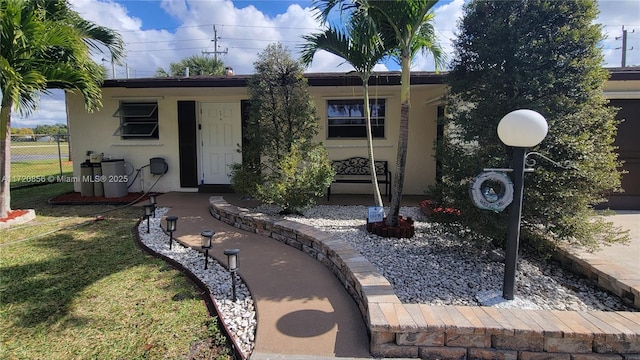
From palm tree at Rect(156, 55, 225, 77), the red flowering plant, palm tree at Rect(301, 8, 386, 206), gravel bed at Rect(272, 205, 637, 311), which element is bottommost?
gravel bed at Rect(272, 205, 637, 311)

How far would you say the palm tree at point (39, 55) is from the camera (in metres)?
4.56

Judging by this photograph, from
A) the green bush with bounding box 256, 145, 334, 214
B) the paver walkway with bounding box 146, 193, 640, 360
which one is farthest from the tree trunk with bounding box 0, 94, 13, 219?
the green bush with bounding box 256, 145, 334, 214

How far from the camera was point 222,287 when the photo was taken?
3080mm

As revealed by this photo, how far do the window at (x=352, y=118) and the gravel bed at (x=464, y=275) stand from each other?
3629 mm

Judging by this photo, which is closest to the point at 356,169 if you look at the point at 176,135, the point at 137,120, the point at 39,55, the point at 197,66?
the point at 176,135

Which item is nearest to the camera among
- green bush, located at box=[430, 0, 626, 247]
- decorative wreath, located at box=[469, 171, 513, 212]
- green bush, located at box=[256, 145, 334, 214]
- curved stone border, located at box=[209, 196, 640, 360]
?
curved stone border, located at box=[209, 196, 640, 360]

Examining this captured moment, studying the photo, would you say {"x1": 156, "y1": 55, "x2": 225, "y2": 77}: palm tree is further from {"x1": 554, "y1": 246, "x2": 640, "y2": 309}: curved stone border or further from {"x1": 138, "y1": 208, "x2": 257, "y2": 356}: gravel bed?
{"x1": 554, "y1": 246, "x2": 640, "y2": 309}: curved stone border

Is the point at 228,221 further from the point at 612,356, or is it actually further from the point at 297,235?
the point at 612,356

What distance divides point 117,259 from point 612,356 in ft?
14.8

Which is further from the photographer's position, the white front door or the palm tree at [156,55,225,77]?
the palm tree at [156,55,225,77]

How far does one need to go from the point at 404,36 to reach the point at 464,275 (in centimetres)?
280

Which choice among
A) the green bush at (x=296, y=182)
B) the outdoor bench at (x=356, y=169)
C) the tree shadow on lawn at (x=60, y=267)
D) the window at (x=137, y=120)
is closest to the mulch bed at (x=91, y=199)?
the window at (x=137, y=120)

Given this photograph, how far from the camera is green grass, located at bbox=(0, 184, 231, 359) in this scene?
2268mm

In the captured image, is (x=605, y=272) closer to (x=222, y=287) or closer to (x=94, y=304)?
(x=222, y=287)
